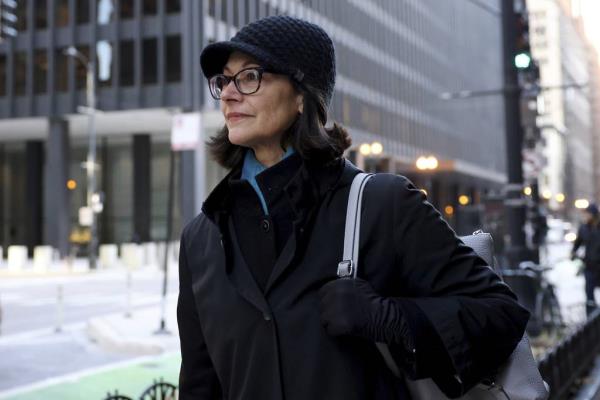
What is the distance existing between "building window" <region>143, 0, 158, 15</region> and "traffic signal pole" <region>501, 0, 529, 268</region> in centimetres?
3240

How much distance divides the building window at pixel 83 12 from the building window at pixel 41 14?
212 centimetres

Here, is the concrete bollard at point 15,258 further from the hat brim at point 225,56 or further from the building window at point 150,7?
the hat brim at point 225,56

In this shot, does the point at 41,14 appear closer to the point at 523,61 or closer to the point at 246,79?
the point at 523,61

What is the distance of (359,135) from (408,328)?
49.6 metres

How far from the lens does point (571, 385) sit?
7.52 metres

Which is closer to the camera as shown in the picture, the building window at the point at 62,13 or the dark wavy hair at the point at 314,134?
the dark wavy hair at the point at 314,134

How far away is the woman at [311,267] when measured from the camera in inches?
70.9

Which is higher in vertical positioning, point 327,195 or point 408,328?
point 327,195

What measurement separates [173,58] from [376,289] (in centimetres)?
3922

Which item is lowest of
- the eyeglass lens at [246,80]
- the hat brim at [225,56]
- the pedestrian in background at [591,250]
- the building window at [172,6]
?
the pedestrian in background at [591,250]

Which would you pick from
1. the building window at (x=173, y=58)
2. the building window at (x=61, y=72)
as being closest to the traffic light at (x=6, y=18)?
the building window at (x=173, y=58)

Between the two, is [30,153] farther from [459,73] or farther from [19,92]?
[459,73]

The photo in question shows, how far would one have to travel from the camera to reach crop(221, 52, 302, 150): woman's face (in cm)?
210

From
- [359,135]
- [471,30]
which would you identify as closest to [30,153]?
[359,135]
